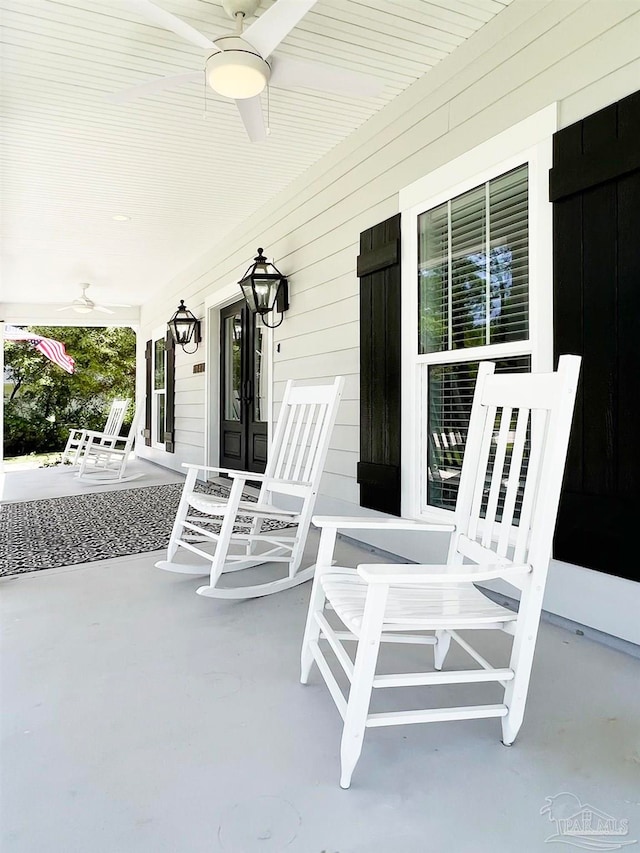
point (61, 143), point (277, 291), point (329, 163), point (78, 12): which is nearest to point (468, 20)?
point (329, 163)

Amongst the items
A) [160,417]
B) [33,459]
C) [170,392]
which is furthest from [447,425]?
[33,459]

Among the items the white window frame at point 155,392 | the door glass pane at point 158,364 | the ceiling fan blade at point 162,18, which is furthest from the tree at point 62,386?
the ceiling fan blade at point 162,18

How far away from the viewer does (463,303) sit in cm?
303

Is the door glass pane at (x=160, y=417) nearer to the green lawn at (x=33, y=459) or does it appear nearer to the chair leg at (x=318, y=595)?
the green lawn at (x=33, y=459)

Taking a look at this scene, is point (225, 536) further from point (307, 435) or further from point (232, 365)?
point (232, 365)

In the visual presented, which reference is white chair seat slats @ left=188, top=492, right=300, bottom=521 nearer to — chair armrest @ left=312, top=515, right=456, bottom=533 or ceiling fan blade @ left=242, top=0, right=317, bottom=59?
chair armrest @ left=312, top=515, right=456, bottom=533

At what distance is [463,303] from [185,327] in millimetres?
4911

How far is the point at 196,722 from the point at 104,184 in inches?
187

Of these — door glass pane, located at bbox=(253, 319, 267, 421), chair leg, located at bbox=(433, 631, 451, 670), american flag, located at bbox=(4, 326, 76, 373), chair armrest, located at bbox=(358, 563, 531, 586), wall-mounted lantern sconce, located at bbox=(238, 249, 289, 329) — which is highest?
american flag, located at bbox=(4, 326, 76, 373)

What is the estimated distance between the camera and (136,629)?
7.72 feet

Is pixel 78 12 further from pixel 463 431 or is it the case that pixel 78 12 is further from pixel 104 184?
pixel 463 431

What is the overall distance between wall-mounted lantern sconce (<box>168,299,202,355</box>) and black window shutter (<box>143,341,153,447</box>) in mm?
2745

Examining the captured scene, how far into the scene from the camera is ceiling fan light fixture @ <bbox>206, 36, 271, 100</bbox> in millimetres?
2504

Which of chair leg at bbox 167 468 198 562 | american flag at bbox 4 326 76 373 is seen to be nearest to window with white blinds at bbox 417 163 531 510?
chair leg at bbox 167 468 198 562
